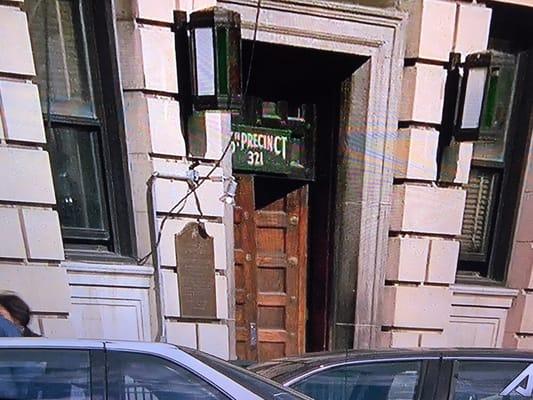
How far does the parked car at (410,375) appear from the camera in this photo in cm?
234

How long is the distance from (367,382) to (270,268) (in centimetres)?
283

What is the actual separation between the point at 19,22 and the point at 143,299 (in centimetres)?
278

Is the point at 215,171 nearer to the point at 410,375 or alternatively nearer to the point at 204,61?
the point at 204,61

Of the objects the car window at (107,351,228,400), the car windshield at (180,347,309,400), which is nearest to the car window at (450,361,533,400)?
the car windshield at (180,347,309,400)

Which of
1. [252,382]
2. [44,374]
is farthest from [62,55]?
[252,382]

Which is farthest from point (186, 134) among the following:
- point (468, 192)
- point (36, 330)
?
point (468, 192)

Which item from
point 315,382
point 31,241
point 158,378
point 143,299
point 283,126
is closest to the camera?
point 158,378

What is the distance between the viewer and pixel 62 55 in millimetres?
3859

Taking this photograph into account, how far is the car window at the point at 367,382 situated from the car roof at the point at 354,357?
0.04 meters

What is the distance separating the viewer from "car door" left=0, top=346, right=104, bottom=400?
158cm

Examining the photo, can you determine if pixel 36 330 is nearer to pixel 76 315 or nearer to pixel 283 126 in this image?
pixel 76 315

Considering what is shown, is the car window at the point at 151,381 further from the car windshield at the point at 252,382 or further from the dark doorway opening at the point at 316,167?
the dark doorway opening at the point at 316,167

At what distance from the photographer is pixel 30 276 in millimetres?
3854

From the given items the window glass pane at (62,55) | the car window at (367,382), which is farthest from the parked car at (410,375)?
the window glass pane at (62,55)
